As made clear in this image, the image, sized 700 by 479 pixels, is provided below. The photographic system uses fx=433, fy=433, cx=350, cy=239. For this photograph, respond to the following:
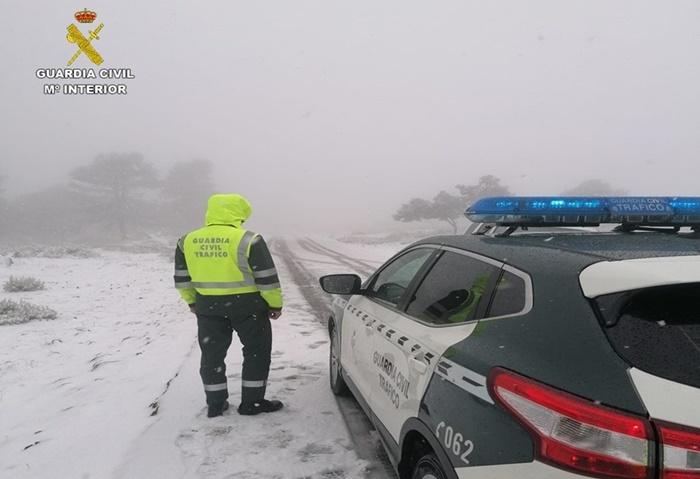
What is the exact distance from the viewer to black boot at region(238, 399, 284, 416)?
3947 millimetres

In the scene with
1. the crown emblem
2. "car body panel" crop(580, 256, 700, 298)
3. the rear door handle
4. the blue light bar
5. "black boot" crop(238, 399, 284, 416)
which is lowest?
"black boot" crop(238, 399, 284, 416)

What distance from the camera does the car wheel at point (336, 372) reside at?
13.5 feet

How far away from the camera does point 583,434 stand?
127cm

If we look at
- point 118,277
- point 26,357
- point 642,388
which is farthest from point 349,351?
point 118,277

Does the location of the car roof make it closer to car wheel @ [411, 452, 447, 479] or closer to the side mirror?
car wheel @ [411, 452, 447, 479]

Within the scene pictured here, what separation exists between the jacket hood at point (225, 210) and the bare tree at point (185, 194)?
67093 mm

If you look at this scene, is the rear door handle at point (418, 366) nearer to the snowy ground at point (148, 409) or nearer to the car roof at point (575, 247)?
the car roof at point (575, 247)

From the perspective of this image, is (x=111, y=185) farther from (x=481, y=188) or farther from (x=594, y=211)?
(x=594, y=211)

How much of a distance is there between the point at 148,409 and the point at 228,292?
1.44 metres

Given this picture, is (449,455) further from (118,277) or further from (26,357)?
(118,277)

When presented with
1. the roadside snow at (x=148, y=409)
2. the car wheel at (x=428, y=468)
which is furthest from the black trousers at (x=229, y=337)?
the car wheel at (x=428, y=468)

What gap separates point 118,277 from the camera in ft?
47.1

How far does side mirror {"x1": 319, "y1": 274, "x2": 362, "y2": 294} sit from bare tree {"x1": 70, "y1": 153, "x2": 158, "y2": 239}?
5504 cm

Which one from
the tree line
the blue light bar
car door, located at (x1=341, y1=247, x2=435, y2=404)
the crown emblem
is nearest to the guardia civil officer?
car door, located at (x1=341, y1=247, x2=435, y2=404)
